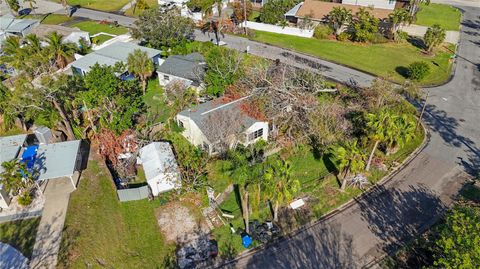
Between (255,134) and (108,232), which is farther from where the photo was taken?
(255,134)

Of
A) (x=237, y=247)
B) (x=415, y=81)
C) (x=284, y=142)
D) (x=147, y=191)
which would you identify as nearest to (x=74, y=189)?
(x=147, y=191)

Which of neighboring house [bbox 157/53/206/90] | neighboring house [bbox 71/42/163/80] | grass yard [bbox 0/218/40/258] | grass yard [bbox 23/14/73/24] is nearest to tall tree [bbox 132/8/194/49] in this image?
neighboring house [bbox 71/42/163/80]

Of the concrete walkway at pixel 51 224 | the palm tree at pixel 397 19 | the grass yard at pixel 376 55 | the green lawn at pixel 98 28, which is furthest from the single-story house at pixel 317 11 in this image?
the concrete walkway at pixel 51 224

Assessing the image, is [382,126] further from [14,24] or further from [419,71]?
[14,24]

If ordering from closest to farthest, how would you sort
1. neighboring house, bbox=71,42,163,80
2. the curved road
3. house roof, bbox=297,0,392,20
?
the curved road → neighboring house, bbox=71,42,163,80 → house roof, bbox=297,0,392,20

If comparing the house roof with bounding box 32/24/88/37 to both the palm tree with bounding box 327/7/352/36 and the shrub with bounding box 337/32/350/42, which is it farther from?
the shrub with bounding box 337/32/350/42

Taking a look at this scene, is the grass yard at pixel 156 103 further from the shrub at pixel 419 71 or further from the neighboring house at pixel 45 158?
the shrub at pixel 419 71

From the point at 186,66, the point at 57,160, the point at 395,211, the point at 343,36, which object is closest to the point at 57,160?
the point at 57,160
